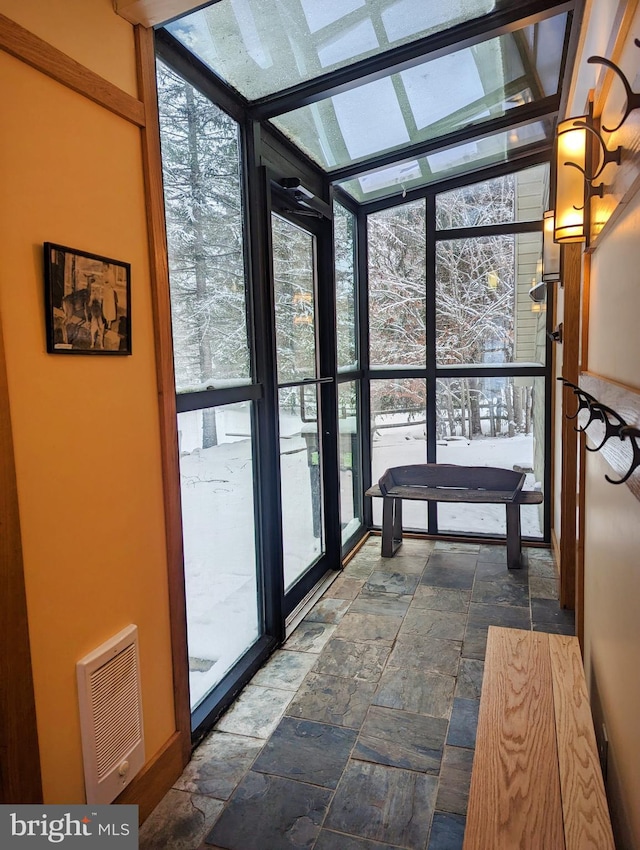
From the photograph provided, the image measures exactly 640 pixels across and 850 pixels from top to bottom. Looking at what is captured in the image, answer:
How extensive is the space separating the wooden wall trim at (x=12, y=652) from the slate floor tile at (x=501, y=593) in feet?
9.15

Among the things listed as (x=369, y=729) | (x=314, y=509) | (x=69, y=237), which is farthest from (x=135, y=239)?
(x=314, y=509)

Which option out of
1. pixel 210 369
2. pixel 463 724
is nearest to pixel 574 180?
pixel 210 369

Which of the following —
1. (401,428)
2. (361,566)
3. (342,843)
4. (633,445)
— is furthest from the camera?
(401,428)

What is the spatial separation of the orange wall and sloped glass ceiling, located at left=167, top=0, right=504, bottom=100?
50 cm

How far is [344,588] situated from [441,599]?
65 cm

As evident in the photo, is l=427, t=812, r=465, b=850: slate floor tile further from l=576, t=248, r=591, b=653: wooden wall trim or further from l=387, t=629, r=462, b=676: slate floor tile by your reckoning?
l=576, t=248, r=591, b=653: wooden wall trim

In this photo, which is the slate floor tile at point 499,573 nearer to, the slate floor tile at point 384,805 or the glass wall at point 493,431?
the glass wall at point 493,431

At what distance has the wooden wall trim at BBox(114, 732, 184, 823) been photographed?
1.86 m

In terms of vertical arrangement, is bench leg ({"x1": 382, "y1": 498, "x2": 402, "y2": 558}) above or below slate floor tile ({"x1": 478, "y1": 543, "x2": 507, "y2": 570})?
above

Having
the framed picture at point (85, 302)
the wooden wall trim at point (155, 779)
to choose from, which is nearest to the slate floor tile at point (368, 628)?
the wooden wall trim at point (155, 779)

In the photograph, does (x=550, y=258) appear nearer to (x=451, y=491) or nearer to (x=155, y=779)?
(x=451, y=491)

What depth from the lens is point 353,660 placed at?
116 inches

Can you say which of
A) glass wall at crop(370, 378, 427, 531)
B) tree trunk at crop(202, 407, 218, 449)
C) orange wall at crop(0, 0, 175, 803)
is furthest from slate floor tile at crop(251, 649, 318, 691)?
glass wall at crop(370, 378, 427, 531)

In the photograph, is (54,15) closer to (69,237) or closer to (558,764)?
(69,237)
